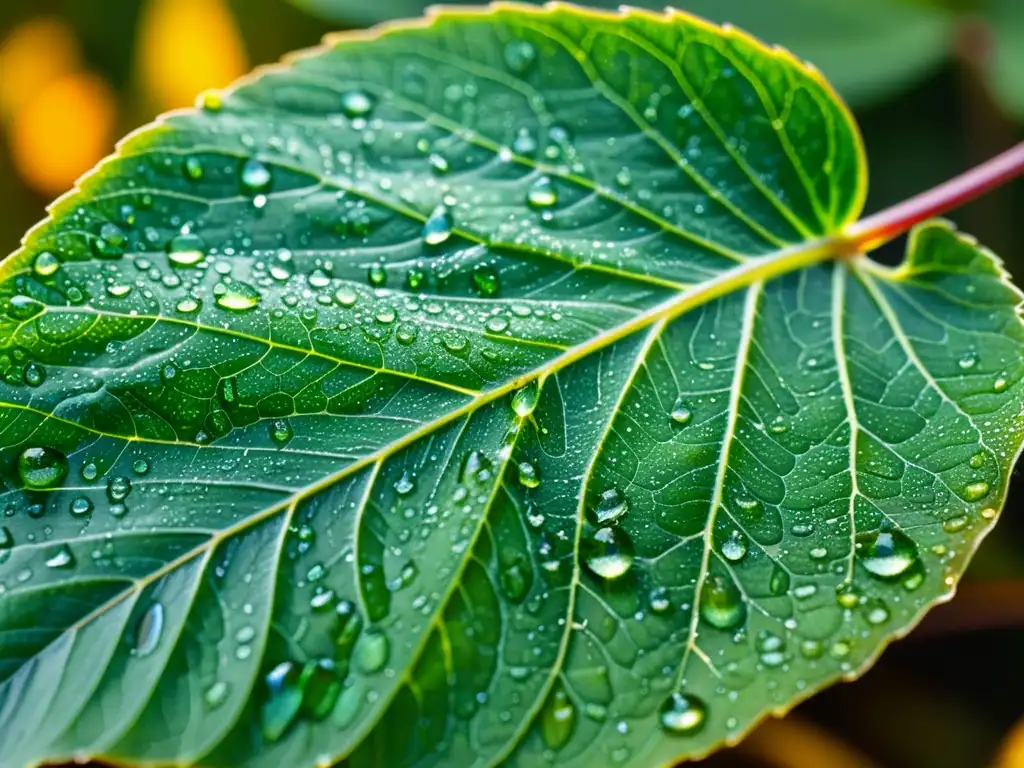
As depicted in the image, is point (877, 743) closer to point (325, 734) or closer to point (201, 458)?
point (325, 734)

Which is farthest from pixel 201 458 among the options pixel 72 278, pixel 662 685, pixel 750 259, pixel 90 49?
pixel 90 49

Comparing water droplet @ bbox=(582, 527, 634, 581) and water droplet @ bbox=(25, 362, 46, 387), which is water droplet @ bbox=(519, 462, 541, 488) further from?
water droplet @ bbox=(25, 362, 46, 387)

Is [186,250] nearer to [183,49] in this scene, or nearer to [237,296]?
[237,296]

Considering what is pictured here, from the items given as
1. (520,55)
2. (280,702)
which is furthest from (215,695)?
(520,55)

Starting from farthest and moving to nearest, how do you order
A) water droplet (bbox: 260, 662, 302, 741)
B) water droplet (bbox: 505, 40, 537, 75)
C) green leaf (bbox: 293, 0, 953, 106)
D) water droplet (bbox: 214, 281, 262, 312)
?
green leaf (bbox: 293, 0, 953, 106)
water droplet (bbox: 505, 40, 537, 75)
water droplet (bbox: 214, 281, 262, 312)
water droplet (bbox: 260, 662, 302, 741)

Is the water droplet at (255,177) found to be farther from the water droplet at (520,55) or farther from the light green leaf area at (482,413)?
the water droplet at (520,55)

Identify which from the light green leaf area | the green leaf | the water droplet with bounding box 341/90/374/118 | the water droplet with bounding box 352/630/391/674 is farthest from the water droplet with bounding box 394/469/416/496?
Result: the green leaf
